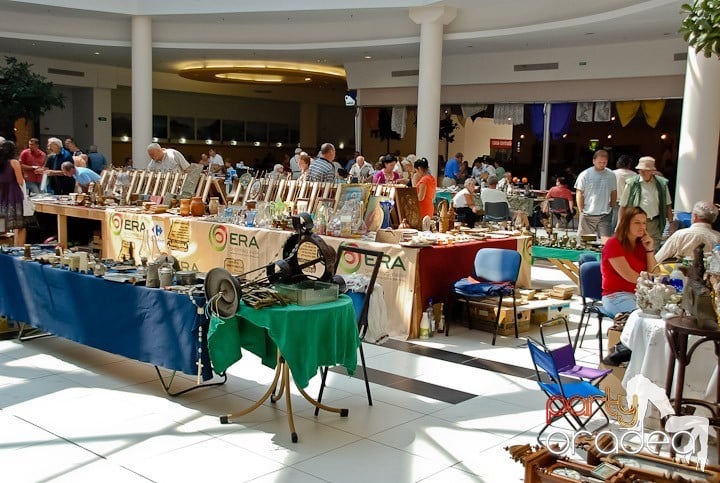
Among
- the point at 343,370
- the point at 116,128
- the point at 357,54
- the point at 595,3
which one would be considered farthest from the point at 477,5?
the point at 116,128

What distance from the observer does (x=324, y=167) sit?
8.54 meters

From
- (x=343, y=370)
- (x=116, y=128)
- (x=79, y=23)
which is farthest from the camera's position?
(x=116, y=128)

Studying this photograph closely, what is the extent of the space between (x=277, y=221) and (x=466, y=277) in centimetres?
204

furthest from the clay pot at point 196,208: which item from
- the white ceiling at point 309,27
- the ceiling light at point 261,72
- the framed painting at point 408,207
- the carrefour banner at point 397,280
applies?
the ceiling light at point 261,72

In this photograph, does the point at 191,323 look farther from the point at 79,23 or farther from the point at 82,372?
the point at 79,23

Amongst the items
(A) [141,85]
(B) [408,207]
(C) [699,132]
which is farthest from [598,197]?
(A) [141,85]

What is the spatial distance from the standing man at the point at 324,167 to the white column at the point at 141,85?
846cm

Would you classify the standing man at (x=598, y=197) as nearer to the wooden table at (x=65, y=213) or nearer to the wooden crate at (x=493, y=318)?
the wooden crate at (x=493, y=318)

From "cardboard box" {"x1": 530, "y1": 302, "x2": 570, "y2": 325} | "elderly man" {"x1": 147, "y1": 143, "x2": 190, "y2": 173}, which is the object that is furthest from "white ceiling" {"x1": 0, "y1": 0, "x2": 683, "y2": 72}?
"cardboard box" {"x1": 530, "y1": 302, "x2": 570, "y2": 325}

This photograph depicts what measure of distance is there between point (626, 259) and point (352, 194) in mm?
3044

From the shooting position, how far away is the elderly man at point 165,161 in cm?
976

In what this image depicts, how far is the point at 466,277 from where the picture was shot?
6.95 meters

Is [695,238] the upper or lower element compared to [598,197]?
lower

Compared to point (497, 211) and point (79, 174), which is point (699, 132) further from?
point (79, 174)
